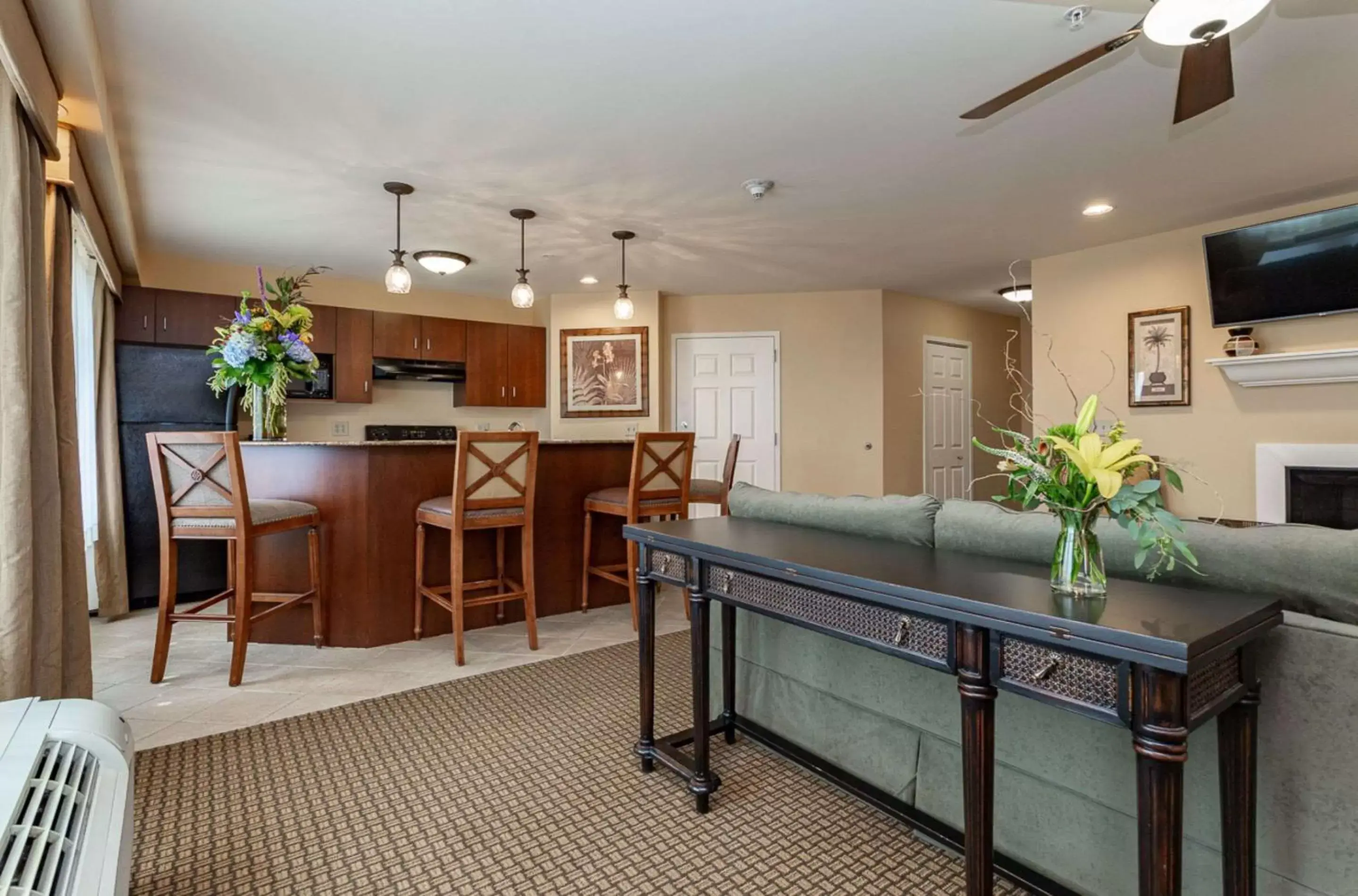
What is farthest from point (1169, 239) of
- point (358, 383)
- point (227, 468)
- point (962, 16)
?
point (358, 383)

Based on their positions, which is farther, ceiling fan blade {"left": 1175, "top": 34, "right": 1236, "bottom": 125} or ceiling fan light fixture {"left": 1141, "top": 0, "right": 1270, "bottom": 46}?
ceiling fan blade {"left": 1175, "top": 34, "right": 1236, "bottom": 125}

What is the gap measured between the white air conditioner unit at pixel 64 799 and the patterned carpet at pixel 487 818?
0.62 metres

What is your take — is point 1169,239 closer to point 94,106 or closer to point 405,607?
point 405,607

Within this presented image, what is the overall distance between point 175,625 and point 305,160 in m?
2.71

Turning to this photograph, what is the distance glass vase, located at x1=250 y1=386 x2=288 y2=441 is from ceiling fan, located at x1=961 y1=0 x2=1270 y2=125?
139 inches

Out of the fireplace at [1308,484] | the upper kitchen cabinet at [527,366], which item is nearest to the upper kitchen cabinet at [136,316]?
the upper kitchen cabinet at [527,366]

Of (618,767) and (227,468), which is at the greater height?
(227,468)

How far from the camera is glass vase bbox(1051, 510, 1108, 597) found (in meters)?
1.17

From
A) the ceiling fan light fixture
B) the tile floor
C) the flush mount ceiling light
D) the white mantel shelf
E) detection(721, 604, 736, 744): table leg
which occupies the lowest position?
the tile floor

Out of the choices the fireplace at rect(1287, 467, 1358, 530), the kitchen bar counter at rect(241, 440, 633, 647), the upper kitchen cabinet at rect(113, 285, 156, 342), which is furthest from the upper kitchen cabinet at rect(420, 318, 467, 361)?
the fireplace at rect(1287, 467, 1358, 530)

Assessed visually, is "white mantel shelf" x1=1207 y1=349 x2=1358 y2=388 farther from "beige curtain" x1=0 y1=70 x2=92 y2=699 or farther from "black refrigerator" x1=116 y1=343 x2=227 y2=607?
"black refrigerator" x1=116 y1=343 x2=227 y2=607

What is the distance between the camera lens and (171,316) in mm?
4527

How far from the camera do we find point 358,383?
5363 mm

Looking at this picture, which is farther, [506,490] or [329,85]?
[506,490]
